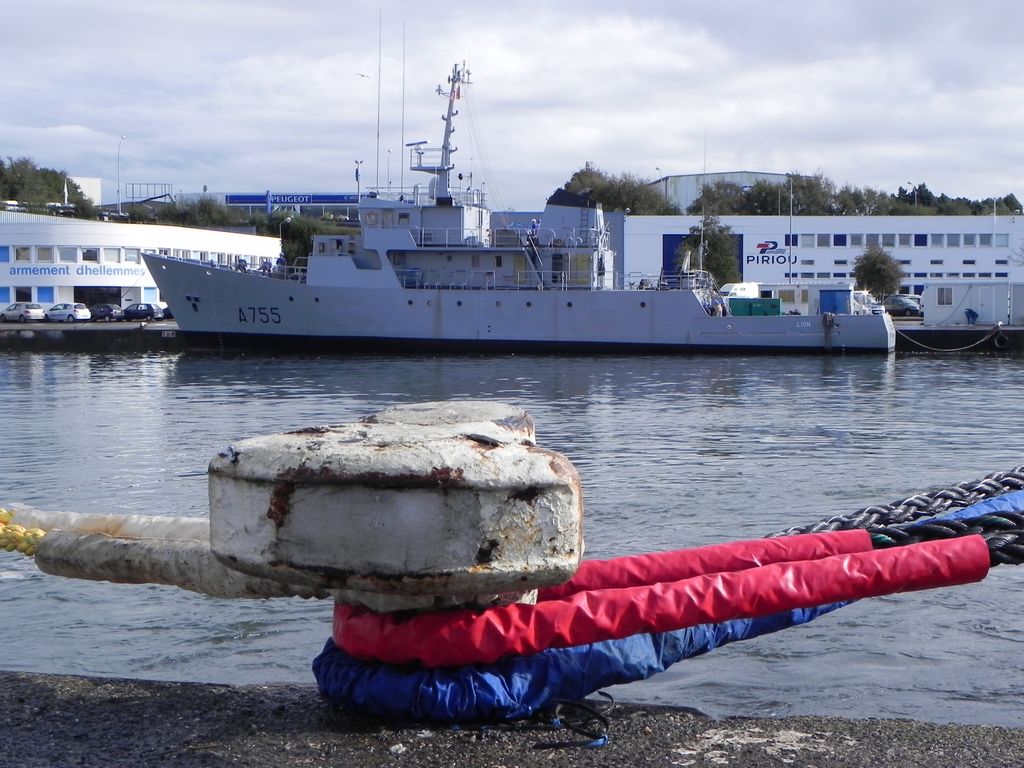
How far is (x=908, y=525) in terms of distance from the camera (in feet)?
11.1

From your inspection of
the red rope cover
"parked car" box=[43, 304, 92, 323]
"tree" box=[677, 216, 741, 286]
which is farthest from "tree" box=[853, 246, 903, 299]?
the red rope cover

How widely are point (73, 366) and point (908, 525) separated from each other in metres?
31.9

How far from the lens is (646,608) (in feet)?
9.70

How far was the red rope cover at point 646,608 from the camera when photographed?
113 inches

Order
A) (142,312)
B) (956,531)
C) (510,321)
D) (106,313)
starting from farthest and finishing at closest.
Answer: (142,312) → (106,313) → (510,321) → (956,531)

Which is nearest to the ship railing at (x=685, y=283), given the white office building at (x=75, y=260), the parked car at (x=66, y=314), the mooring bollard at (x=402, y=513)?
the white office building at (x=75, y=260)

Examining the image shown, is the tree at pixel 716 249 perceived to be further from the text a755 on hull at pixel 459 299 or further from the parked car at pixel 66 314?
the parked car at pixel 66 314

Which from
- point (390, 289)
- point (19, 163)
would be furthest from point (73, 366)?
point (19, 163)

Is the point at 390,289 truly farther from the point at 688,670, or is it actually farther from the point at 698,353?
the point at 688,670

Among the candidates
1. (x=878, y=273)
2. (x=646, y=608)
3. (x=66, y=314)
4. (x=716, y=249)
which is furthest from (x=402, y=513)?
(x=716, y=249)

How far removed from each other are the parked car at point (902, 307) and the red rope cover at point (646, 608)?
5445 cm

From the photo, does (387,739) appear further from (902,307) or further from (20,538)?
(902,307)

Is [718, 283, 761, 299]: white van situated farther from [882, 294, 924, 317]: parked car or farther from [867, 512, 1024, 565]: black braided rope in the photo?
[867, 512, 1024, 565]: black braided rope

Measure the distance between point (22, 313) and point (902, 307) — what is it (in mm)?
39539
